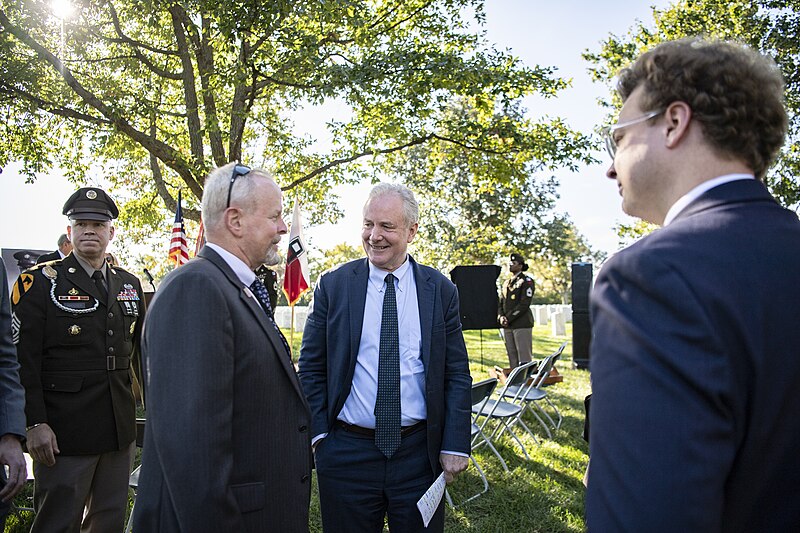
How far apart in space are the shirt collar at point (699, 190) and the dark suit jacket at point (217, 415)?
128 cm

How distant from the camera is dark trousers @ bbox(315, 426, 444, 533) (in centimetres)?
270

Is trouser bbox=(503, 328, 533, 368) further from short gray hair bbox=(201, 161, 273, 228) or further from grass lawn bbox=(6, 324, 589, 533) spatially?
short gray hair bbox=(201, 161, 273, 228)

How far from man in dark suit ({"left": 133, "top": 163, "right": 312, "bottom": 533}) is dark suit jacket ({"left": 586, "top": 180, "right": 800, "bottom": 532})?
1.11 meters

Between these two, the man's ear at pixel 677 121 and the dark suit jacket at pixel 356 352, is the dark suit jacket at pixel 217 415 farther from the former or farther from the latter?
the man's ear at pixel 677 121

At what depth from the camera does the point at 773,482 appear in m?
1.04

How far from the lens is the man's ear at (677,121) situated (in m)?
1.15

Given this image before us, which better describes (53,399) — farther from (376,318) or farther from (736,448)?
(736,448)

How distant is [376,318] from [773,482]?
6.63ft

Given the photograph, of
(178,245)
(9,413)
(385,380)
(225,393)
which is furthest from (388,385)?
(178,245)

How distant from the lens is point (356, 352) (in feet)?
9.25

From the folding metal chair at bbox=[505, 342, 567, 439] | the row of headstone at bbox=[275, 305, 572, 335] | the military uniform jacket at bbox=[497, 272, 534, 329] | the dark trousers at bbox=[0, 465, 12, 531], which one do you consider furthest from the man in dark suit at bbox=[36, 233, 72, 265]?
the row of headstone at bbox=[275, 305, 572, 335]

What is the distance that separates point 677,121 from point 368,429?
6.62 feet

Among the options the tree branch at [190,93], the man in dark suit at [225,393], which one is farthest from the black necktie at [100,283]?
the tree branch at [190,93]

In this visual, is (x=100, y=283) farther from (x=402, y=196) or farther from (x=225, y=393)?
(x=225, y=393)
